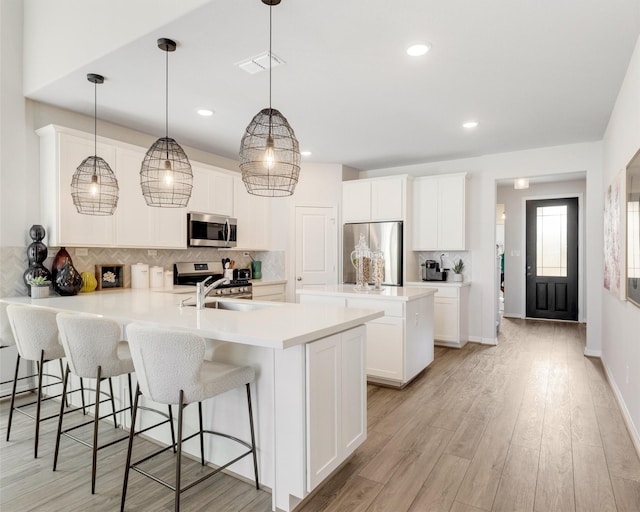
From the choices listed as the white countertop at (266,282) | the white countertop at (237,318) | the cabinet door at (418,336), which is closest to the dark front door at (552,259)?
the cabinet door at (418,336)

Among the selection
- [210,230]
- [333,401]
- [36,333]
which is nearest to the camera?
[333,401]

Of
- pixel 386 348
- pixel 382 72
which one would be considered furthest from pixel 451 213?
pixel 382 72

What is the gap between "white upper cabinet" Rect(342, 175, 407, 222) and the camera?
223 inches

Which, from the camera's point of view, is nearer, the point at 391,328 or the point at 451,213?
the point at 391,328

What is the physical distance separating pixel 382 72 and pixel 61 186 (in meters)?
2.85

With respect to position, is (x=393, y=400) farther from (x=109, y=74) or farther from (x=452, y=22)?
(x=109, y=74)

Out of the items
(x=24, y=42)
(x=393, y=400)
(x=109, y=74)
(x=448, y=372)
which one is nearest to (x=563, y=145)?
(x=448, y=372)

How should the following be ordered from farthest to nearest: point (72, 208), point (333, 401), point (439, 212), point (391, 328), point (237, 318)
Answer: point (439, 212)
point (391, 328)
point (72, 208)
point (237, 318)
point (333, 401)

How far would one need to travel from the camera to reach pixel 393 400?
3.42 metres

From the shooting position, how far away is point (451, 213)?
5547 mm

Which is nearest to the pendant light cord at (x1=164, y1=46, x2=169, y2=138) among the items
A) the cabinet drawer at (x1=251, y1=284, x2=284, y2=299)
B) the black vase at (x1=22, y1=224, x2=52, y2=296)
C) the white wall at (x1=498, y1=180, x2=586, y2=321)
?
the black vase at (x1=22, y1=224, x2=52, y2=296)

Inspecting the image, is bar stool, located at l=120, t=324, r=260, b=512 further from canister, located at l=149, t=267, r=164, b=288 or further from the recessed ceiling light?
canister, located at l=149, t=267, r=164, b=288

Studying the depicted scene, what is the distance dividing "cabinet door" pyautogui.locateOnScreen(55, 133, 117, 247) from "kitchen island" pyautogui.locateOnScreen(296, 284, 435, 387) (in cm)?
201

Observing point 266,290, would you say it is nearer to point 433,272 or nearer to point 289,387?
point 433,272
